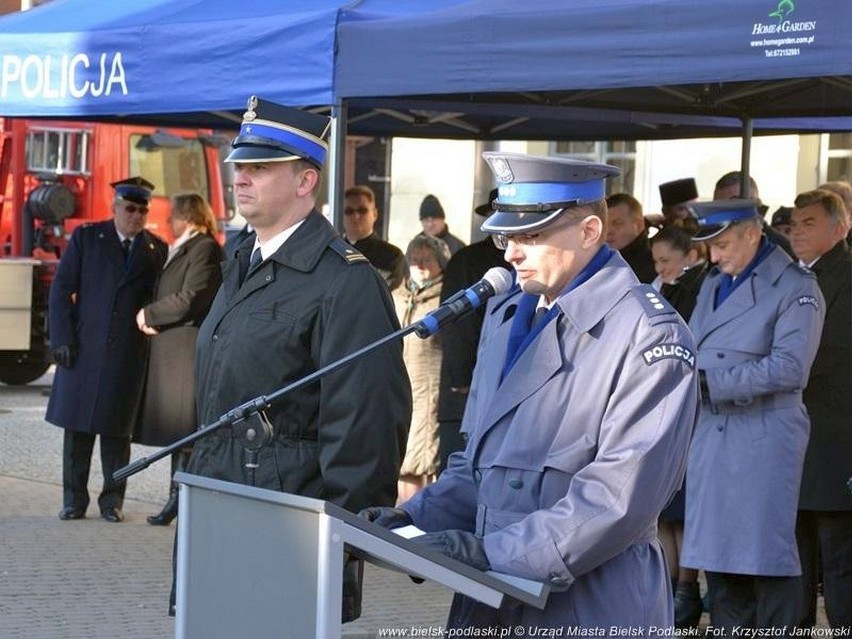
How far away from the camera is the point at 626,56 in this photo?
5.85 meters

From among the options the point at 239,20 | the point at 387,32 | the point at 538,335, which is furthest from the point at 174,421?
the point at 538,335

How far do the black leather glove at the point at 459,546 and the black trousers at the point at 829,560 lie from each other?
3.61m

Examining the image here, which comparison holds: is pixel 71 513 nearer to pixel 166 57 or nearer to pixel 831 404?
pixel 166 57

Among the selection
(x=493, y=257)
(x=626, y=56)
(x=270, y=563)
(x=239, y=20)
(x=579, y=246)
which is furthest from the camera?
(x=493, y=257)

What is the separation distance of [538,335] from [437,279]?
534 cm

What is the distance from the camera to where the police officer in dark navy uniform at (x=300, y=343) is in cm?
401

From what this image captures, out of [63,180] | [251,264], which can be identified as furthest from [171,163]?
[251,264]

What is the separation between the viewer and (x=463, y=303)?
10.8 feet

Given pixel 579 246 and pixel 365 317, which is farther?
pixel 365 317

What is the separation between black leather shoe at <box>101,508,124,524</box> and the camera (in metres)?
9.29

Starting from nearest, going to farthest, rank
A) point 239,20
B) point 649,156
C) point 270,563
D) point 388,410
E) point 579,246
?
point 270,563 → point 579,246 → point 388,410 → point 239,20 → point 649,156

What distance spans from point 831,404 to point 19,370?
38.4 feet

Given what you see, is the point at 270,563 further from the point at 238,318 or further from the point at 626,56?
the point at 626,56

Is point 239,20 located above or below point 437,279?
above
